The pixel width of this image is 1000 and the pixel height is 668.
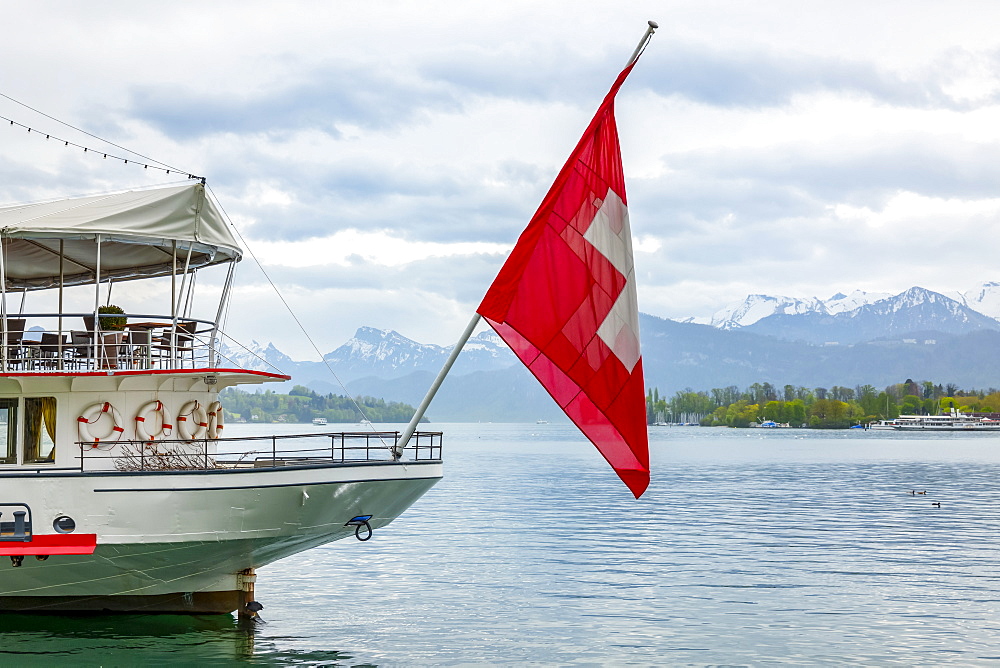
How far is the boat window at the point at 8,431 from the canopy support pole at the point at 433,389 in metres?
6.18

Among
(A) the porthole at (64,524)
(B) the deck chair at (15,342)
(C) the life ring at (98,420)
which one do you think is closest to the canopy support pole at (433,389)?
(C) the life ring at (98,420)

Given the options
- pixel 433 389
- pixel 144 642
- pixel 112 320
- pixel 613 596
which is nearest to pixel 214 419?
pixel 112 320

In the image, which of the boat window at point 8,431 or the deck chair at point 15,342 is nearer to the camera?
the boat window at point 8,431

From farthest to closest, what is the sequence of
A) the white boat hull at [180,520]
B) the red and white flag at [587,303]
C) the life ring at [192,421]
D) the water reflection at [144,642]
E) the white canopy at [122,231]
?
the life ring at [192,421] < the water reflection at [144,642] < the white canopy at [122,231] < the white boat hull at [180,520] < the red and white flag at [587,303]

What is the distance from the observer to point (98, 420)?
59.3ft

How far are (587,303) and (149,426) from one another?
807 cm

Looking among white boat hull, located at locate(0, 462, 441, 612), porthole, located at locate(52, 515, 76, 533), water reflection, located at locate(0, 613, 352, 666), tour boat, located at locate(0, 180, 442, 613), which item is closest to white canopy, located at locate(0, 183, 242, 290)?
tour boat, located at locate(0, 180, 442, 613)

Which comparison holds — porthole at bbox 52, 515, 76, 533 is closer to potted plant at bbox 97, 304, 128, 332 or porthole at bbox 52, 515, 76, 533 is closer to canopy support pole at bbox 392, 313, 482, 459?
potted plant at bbox 97, 304, 128, 332

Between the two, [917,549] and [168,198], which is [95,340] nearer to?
[168,198]

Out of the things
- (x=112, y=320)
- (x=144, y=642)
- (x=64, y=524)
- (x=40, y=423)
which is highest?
(x=112, y=320)

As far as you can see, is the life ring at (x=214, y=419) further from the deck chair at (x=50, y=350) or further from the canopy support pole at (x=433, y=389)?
the canopy support pole at (x=433, y=389)

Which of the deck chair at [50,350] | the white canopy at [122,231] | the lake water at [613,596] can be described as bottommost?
the lake water at [613,596]

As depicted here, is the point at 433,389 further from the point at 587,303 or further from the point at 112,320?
the point at 112,320

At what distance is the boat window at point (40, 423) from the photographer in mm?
18062
